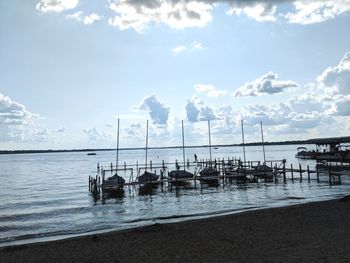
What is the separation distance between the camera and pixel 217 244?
46.1 feet

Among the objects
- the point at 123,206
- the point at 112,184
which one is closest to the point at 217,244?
the point at 123,206

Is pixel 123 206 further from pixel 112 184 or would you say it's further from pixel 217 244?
pixel 217 244

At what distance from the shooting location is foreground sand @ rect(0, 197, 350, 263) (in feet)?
39.8

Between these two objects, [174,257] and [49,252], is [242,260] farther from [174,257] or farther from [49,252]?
[49,252]

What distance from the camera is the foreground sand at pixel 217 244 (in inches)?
478

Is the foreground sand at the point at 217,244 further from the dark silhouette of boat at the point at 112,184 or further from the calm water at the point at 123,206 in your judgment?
the dark silhouette of boat at the point at 112,184

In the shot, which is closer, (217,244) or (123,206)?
(217,244)

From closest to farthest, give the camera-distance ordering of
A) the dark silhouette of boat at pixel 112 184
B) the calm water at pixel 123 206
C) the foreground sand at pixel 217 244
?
the foreground sand at pixel 217 244 → the calm water at pixel 123 206 → the dark silhouette of boat at pixel 112 184

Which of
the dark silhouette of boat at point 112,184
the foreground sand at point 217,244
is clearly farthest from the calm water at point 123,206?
the foreground sand at point 217,244

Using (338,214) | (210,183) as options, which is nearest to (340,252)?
(338,214)

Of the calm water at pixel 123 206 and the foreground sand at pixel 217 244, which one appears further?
the calm water at pixel 123 206

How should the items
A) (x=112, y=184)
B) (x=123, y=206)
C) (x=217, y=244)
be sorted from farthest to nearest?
(x=112, y=184)
(x=123, y=206)
(x=217, y=244)

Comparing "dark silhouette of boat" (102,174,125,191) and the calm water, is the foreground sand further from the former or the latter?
"dark silhouette of boat" (102,174,125,191)

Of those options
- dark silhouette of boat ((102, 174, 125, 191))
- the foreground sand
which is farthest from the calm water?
the foreground sand
